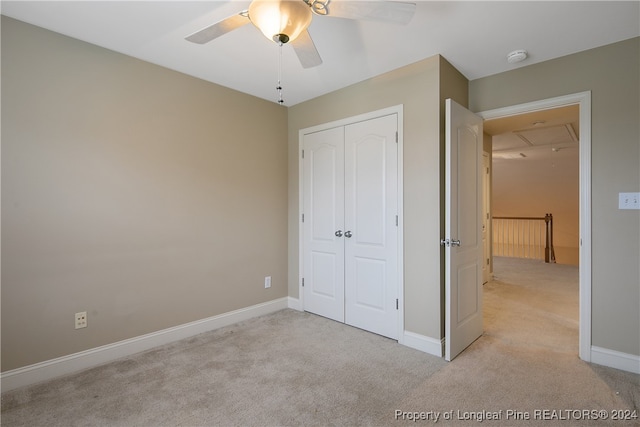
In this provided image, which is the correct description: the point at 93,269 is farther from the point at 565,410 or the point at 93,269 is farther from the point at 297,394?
the point at 565,410

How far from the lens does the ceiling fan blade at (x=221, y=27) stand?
1624 millimetres

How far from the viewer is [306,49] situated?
1.81 metres

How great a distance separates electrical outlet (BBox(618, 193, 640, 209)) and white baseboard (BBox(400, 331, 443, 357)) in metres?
1.68

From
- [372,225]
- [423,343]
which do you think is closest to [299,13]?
[372,225]

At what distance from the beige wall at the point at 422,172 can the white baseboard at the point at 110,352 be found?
178cm

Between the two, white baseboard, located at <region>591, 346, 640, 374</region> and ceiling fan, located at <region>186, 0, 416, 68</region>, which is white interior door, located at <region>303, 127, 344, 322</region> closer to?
ceiling fan, located at <region>186, 0, 416, 68</region>

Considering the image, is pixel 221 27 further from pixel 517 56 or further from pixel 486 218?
pixel 486 218

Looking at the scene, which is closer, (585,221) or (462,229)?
(585,221)

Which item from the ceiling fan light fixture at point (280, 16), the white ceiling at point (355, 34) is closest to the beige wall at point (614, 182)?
the white ceiling at point (355, 34)

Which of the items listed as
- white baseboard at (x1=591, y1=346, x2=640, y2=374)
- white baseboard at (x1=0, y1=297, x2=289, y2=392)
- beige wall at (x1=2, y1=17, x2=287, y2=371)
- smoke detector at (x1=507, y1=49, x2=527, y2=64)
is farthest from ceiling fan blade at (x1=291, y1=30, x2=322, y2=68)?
white baseboard at (x1=591, y1=346, x2=640, y2=374)

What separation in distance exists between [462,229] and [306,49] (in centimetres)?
185

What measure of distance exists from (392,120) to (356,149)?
0.46 m

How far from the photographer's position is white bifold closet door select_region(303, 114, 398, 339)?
294 cm

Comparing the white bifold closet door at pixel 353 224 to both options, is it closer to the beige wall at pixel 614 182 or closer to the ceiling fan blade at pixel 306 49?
the ceiling fan blade at pixel 306 49
